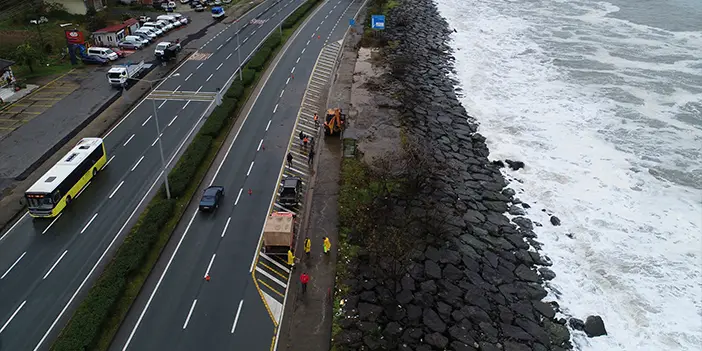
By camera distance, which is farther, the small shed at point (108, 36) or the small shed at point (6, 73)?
the small shed at point (108, 36)

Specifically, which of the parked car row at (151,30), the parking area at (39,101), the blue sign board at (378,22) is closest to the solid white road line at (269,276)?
the parking area at (39,101)

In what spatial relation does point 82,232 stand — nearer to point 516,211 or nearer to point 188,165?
point 188,165

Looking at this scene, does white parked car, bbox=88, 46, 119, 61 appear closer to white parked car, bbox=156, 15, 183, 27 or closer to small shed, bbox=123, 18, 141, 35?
small shed, bbox=123, 18, 141, 35

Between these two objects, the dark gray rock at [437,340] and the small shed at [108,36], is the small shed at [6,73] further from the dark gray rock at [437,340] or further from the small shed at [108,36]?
the dark gray rock at [437,340]

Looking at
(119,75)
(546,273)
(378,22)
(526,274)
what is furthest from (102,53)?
(546,273)

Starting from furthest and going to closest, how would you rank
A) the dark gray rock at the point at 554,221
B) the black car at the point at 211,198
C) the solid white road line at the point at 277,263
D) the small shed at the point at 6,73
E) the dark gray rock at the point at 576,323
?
1. the small shed at the point at 6,73
2. the dark gray rock at the point at 554,221
3. the black car at the point at 211,198
4. the solid white road line at the point at 277,263
5. the dark gray rock at the point at 576,323

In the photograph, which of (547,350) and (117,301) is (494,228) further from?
(117,301)
